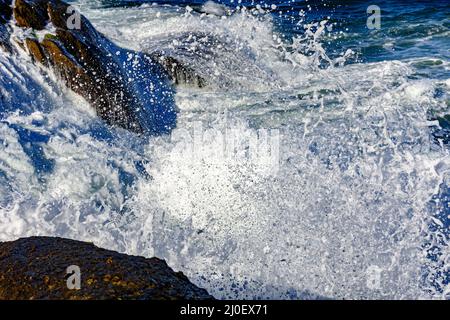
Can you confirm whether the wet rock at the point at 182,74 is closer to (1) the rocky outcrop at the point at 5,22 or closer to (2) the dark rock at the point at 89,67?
(2) the dark rock at the point at 89,67

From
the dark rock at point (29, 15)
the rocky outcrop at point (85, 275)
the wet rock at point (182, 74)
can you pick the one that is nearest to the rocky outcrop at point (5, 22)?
the dark rock at point (29, 15)

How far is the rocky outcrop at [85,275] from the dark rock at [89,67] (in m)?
3.38

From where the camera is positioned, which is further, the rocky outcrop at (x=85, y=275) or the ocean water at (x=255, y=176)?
the ocean water at (x=255, y=176)

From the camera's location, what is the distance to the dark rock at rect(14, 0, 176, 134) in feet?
19.9

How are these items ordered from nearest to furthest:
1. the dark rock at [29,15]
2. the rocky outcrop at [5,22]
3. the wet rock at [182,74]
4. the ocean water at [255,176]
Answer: the ocean water at [255,176]
the rocky outcrop at [5,22]
the dark rock at [29,15]
the wet rock at [182,74]

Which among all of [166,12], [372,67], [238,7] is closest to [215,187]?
[372,67]

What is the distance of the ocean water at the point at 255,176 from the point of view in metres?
3.91

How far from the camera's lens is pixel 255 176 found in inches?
204

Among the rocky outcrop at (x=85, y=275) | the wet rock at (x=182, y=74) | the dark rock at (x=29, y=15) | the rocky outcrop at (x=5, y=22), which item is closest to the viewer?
the rocky outcrop at (x=85, y=275)

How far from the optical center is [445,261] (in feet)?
13.3

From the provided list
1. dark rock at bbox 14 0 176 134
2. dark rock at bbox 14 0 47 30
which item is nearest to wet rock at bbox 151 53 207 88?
dark rock at bbox 14 0 176 134

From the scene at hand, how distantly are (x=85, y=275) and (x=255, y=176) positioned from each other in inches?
108

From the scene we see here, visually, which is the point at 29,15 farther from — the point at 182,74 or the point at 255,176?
the point at 255,176

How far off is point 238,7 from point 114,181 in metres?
9.88
